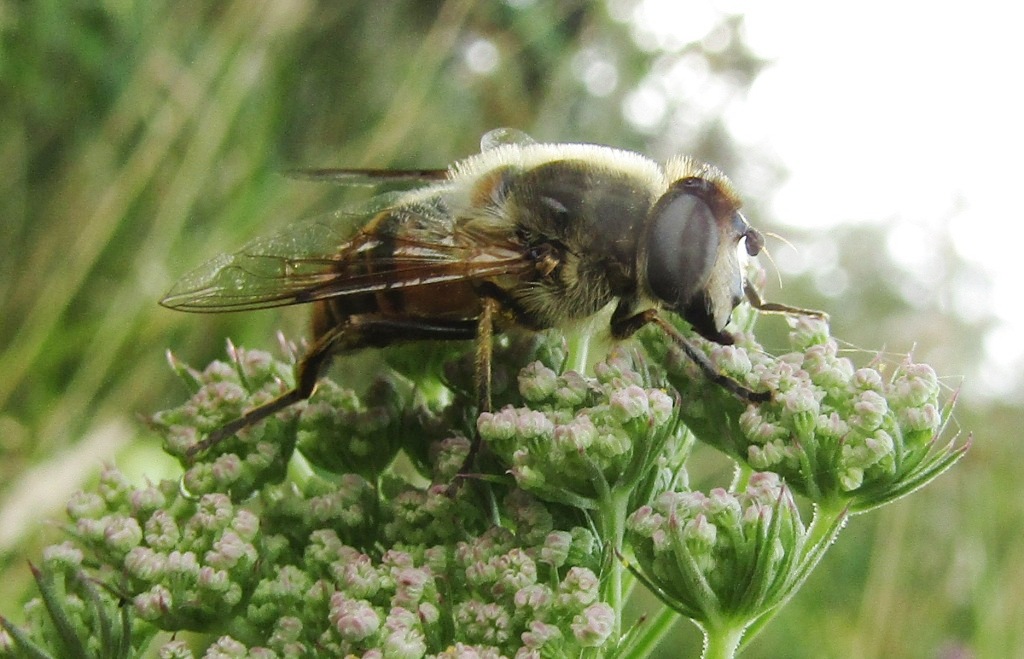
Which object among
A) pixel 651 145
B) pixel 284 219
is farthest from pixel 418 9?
pixel 284 219

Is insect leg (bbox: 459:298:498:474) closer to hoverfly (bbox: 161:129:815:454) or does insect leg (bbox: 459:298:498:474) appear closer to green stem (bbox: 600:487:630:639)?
hoverfly (bbox: 161:129:815:454)

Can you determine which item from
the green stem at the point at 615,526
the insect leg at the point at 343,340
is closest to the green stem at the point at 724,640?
the green stem at the point at 615,526

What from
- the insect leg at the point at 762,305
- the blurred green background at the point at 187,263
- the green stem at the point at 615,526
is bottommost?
the green stem at the point at 615,526

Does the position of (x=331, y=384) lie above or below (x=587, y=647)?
above

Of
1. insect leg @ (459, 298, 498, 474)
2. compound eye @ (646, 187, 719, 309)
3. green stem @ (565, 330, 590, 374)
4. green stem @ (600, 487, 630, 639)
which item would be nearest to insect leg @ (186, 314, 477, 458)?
insect leg @ (459, 298, 498, 474)

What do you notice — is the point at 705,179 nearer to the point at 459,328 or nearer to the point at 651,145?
the point at 459,328

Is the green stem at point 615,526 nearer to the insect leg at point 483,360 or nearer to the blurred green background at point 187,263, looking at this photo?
the insect leg at point 483,360
